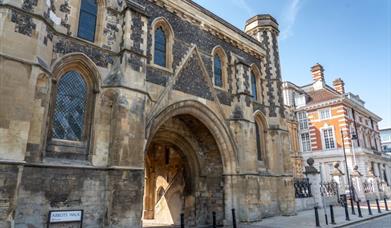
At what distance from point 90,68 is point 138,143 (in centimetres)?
301

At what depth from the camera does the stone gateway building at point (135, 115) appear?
292 inches

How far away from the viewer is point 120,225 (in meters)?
8.45

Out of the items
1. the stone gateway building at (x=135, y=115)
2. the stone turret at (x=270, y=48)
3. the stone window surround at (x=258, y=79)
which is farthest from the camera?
the stone turret at (x=270, y=48)

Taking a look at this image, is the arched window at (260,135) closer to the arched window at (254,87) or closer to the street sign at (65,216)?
the arched window at (254,87)

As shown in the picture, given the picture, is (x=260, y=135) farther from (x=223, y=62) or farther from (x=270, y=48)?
(x=270, y=48)

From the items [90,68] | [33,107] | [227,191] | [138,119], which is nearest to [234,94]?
[227,191]

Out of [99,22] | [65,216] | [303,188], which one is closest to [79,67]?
[99,22]

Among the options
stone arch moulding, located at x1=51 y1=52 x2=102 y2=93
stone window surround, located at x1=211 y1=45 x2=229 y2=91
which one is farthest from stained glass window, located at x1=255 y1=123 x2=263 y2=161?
stone arch moulding, located at x1=51 y1=52 x2=102 y2=93

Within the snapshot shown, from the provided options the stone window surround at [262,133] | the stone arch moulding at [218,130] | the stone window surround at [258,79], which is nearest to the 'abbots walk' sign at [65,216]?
the stone arch moulding at [218,130]

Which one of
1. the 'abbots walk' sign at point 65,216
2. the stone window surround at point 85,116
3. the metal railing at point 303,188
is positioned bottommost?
the 'abbots walk' sign at point 65,216

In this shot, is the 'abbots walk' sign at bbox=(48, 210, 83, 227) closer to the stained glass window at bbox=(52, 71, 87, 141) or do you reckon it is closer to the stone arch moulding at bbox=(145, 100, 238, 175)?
the stained glass window at bbox=(52, 71, 87, 141)

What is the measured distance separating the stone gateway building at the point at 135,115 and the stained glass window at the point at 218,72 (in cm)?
6

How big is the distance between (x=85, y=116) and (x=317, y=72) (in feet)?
127

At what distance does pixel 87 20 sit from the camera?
32.7 ft
